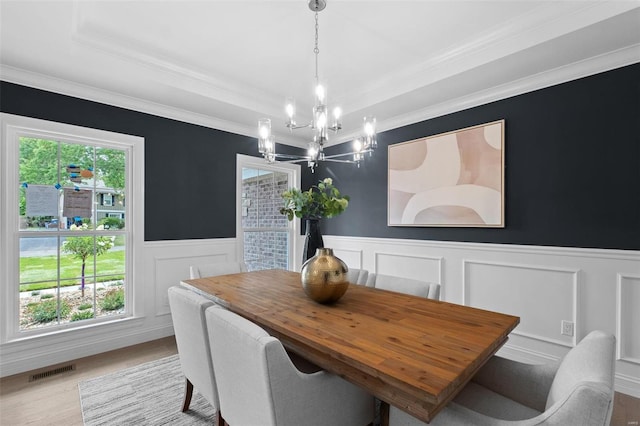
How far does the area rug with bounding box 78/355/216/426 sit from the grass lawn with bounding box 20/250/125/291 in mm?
980

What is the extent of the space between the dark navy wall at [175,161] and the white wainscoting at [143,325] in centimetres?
14

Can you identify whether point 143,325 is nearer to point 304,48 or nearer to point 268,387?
point 268,387

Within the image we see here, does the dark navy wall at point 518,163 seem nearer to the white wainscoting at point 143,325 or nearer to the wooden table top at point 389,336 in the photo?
the white wainscoting at point 143,325

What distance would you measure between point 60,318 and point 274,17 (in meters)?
3.24

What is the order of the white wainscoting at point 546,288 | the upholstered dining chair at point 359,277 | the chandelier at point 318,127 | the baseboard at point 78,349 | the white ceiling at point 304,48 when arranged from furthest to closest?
the baseboard at point 78,349 → the upholstered dining chair at point 359,277 → the white wainscoting at point 546,288 → the white ceiling at point 304,48 → the chandelier at point 318,127

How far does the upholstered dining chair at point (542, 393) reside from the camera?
0.81 meters

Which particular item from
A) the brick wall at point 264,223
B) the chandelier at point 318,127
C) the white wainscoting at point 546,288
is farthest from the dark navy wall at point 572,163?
the brick wall at point 264,223

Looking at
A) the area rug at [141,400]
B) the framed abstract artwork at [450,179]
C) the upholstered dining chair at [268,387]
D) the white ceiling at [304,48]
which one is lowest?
the area rug at [141,400]

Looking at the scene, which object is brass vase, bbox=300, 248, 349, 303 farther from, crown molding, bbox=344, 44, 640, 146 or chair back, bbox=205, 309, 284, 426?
crown molding, bbox=344, 44, 640, 146

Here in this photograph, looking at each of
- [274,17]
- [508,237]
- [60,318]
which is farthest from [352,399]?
[60,318]

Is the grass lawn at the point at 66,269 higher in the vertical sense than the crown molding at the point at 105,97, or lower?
lower

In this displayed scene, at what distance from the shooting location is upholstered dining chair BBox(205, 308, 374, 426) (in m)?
1.08

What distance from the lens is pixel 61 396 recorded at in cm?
216

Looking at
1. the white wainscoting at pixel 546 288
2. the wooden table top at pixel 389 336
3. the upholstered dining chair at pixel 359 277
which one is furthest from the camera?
the upholstered dining chair at pixel 359 277
